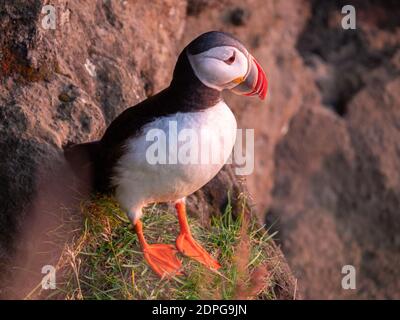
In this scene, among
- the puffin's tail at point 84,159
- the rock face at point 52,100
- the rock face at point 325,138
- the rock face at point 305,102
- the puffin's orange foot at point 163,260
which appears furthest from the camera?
the rock face at point 325,138

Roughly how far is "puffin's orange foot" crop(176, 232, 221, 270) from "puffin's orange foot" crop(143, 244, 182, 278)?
0.06m

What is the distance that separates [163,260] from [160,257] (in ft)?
0.08

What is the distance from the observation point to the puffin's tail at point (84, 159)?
4.26 meters

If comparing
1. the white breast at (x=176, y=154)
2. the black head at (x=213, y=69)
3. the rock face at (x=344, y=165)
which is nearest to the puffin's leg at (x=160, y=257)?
the white breast at (x=176, y=154)

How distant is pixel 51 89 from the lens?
472 cm

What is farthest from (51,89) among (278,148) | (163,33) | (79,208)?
(278,148)

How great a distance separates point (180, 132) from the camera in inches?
150

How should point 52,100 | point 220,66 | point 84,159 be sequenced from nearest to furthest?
point 220,66
point 84,159
point 52,100

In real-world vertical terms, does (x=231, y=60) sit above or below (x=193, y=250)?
above

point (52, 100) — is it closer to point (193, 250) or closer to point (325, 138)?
point (193, 250)

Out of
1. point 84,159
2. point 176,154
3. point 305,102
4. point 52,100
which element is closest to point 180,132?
point 176,154

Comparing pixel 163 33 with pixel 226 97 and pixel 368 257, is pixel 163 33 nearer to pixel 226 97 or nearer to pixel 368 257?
pixel 226 97

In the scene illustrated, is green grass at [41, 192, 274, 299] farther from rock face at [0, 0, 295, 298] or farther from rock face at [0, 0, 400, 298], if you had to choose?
rock face at [0, 0, 400, 298]

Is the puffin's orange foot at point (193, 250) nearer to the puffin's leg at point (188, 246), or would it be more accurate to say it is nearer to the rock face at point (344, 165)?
the puffin's leg at point (188, 246)
